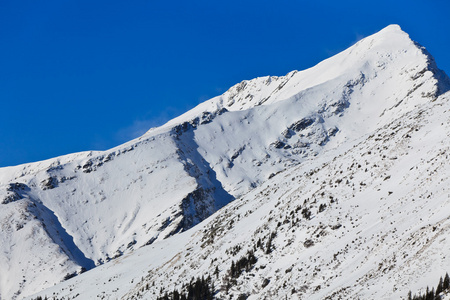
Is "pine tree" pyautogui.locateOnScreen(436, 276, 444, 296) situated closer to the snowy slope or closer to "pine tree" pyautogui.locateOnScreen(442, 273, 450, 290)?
"pine tree" pyautogui.locateOnScreen(442, 273, 450, 290)

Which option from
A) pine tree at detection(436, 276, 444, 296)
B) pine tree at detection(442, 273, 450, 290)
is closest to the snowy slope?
pine tree at detection(436, 276, 444, 296)

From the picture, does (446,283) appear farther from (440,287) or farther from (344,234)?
(344,234)

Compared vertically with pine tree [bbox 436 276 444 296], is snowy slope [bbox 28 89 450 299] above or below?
above

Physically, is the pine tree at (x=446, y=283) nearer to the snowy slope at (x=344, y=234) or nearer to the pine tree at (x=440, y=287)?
the pine tree at (x=440, y=287)

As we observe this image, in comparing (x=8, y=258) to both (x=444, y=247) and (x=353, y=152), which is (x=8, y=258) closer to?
(x=353, y=152)

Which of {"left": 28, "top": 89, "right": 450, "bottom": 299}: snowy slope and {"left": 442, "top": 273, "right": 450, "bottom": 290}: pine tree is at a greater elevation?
{"left": 28, "top": 89, "right": 450, "bottom": 299}: snowy slope

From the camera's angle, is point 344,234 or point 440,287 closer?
point 440,287

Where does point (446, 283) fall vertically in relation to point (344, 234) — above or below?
below

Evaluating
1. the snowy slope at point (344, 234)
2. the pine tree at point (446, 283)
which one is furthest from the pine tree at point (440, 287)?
the snowy slope at point (344, 234)

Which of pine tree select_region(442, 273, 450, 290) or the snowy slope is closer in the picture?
pine tree select_region(442, 273, 450, 290)

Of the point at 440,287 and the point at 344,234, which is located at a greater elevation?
the point at 344,234

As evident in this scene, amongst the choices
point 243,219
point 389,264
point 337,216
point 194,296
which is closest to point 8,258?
point 243,219

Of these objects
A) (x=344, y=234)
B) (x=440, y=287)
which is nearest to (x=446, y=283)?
(x=440, y=287)

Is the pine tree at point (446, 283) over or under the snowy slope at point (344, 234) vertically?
under
